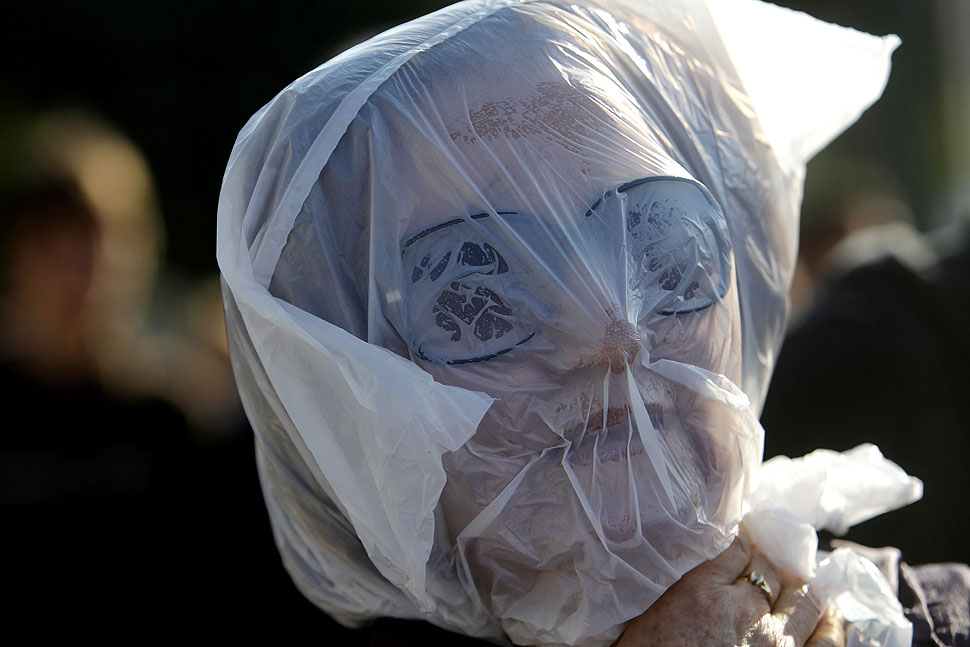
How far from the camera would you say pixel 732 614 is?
1.29 metres

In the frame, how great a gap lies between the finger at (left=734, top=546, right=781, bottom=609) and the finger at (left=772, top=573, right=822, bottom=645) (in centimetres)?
1

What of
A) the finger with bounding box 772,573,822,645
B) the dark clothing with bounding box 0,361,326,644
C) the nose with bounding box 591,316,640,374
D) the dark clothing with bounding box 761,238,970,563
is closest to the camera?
the nose with bounding box 591,316,640,374

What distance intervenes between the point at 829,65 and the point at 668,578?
1064mm

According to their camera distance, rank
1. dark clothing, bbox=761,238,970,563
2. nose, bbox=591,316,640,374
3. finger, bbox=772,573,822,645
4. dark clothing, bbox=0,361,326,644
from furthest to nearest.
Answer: dark clothing, bbox=761,238,970,563 < dark clothing, bbox=0,361,326,644 < finger, bbox=772,573,822,645 < nose, bbox=591,316,640,374

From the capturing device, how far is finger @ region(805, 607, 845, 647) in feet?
4.41

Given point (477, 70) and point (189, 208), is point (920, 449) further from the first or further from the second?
point (189, 208)

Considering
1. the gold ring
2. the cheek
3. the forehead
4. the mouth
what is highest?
the forehead

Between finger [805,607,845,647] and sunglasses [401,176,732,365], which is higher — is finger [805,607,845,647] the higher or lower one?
the lower one

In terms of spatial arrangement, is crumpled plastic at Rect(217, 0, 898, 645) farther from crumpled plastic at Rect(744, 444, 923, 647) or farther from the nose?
crumpled plastic at Rect(744, 444, 923, 647)

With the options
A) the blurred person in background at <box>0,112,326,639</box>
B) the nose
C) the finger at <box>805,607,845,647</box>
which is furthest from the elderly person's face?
the blurred person in background at <box>0,112,326,639</box>

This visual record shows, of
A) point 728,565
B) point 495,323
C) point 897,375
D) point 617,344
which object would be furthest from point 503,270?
point 897,375

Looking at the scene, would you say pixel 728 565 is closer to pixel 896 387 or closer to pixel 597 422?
pixel 597 422

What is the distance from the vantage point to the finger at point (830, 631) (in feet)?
4.41

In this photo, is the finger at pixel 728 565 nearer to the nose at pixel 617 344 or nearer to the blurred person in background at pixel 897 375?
the nose at pixel 617 344
